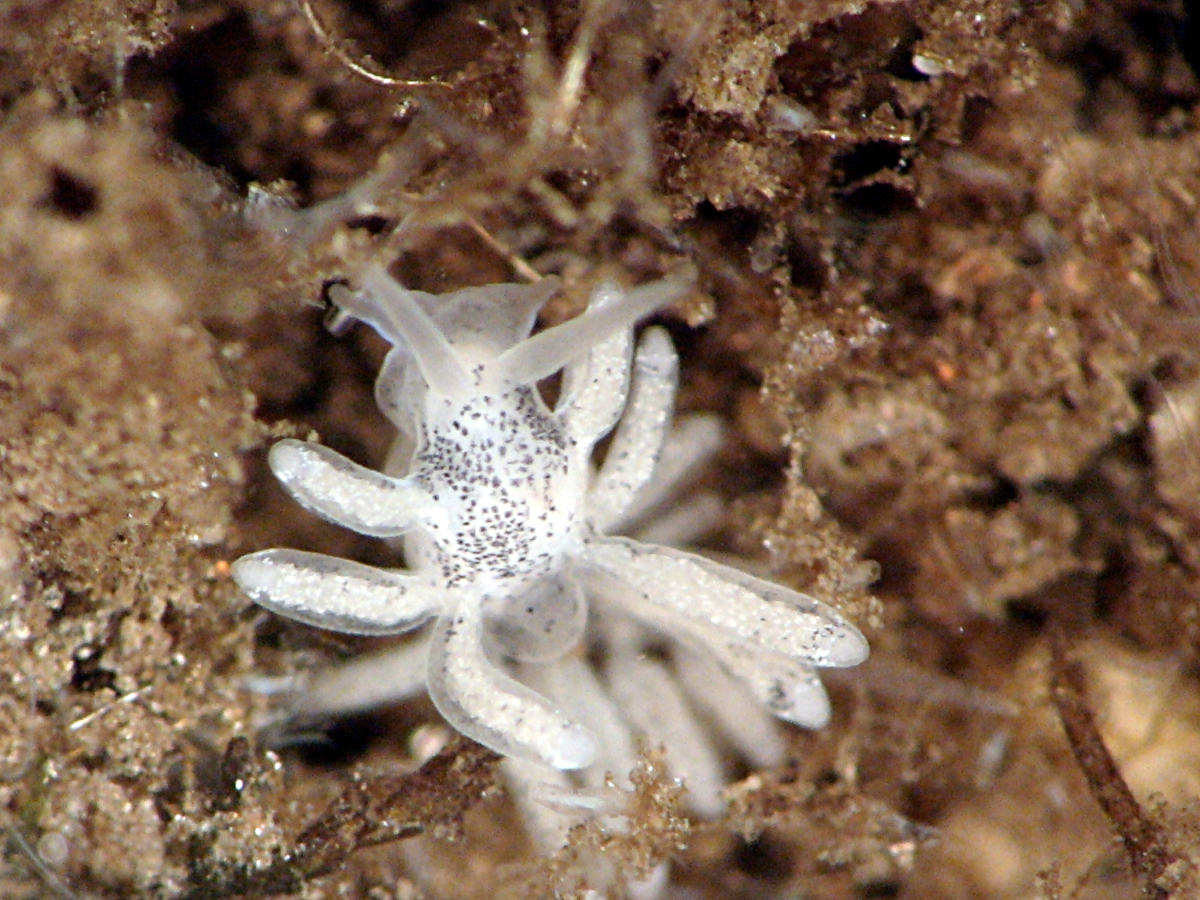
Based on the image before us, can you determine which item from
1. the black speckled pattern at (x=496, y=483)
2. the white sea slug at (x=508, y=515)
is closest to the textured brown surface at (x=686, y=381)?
the white sea slug at (x=508, y=515)

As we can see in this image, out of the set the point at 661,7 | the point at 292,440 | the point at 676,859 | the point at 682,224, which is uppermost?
the point at 661,7

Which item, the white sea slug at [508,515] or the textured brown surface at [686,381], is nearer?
the textured brown surface at [686,381]

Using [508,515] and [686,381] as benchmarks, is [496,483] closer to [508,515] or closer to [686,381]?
[508,515]

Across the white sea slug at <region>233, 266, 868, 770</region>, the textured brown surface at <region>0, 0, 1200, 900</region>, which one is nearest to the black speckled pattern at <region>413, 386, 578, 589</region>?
the white sea slug at <region>233, 266, 868, 770</region>

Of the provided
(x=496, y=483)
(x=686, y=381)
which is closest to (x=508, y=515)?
(x=496, y=483)

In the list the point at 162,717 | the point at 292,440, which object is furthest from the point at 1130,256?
the point at 162,717

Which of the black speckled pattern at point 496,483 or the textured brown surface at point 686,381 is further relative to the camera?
the black speckled pattern at point 496,483

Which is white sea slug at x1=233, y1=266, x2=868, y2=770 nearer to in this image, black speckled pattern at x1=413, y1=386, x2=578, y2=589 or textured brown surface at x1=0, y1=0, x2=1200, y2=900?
black speckled pattern at x1=413, y1=386, x2=578, y2=589

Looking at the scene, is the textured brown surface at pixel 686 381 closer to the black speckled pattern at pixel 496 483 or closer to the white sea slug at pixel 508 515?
the white sea slug at pixel 508 515

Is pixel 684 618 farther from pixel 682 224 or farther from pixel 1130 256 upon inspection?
pixel 1130 256
